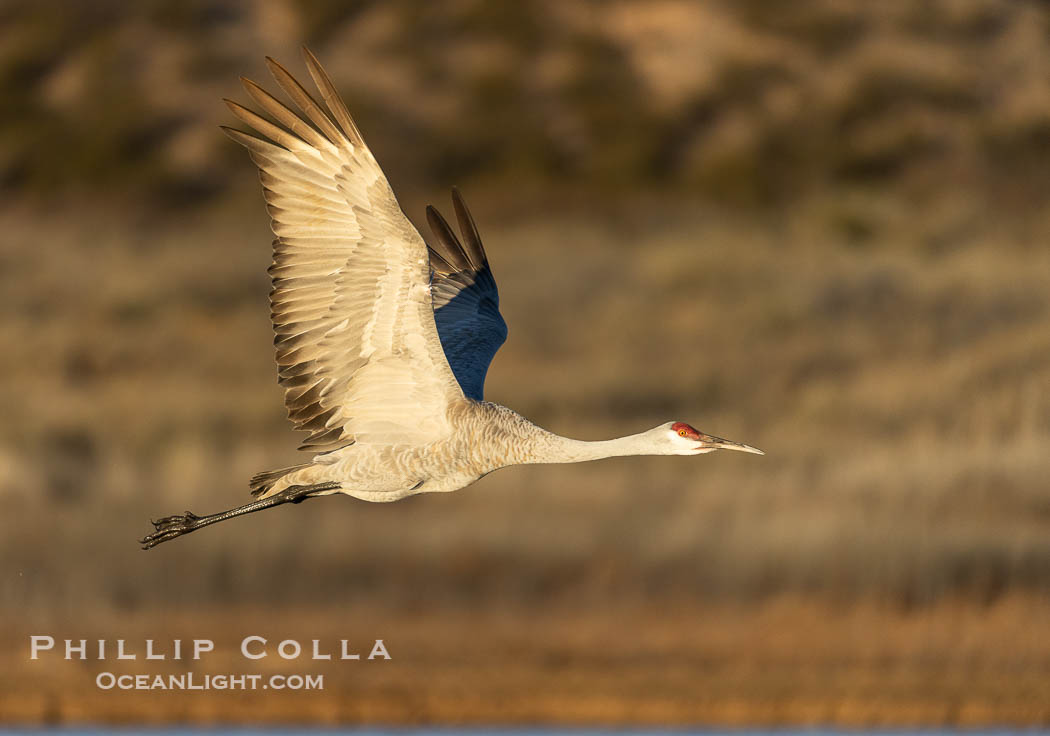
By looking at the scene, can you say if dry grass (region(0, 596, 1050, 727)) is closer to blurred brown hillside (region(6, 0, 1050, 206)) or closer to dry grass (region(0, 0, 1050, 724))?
dry grass (region(0, 0, 1050, 724))

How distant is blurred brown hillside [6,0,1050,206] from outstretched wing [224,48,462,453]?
2959cm

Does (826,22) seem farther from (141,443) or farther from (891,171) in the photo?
(141,443)

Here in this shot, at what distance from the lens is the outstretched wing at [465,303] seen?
39.9ft

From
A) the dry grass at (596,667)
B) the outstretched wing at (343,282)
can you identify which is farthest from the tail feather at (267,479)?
the dry grass at (596,667)

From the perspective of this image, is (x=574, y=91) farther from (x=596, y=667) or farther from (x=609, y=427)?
(x=596, y=667)

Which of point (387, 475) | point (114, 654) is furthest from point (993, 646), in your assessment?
point (387, 475)

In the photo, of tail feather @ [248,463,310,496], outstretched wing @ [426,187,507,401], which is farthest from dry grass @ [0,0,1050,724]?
tail feather @ [248,463,310,496]

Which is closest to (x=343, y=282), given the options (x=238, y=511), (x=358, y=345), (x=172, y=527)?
(x=358, y=345)

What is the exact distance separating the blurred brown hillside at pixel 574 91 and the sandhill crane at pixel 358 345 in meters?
29.5

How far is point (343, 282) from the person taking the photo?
10617mm

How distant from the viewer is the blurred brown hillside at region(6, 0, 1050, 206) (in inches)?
1684

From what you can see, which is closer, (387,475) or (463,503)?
(387,475)

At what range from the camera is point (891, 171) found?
43.3 m

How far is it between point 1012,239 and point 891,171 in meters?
8.48
